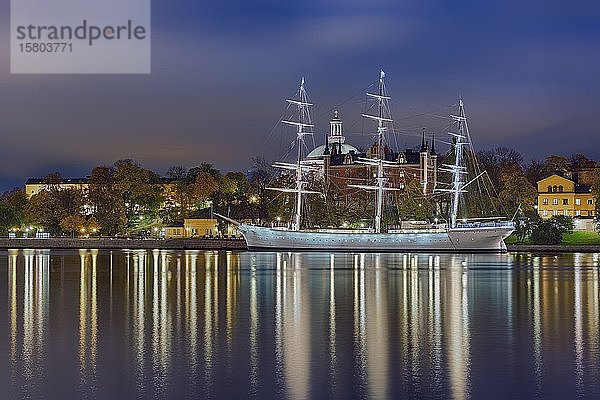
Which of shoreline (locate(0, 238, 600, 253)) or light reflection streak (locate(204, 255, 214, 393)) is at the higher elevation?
light reflection streak (locate(204, 255, 214, 393))

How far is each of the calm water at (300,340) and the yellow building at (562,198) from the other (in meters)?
92.1

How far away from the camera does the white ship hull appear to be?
87938 millimetres

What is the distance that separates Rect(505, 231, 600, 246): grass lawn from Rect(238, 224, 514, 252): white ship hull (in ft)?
30.1

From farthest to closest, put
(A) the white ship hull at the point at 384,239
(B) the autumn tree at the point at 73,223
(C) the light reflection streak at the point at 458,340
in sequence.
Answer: (B) the autumn tree at the point at 73,223, (A) the white ship hull at the point at 384,239, (C) the light reflection streak at the point at 458,340

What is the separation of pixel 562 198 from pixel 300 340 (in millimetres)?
Answer: 112993

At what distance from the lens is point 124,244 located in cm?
11181

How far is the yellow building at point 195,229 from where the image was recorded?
127688mm

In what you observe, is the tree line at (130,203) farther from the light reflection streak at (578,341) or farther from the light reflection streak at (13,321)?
the light reflection streak at (578,341)

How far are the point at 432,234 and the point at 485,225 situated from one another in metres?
5.42

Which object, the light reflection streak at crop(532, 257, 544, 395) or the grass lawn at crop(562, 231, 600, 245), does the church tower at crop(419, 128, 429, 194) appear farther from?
the light reflection streak at crop(532, 257, 544, 395)

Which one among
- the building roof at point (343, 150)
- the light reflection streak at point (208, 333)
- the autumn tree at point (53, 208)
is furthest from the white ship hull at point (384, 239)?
the building roof at point (343, 150)

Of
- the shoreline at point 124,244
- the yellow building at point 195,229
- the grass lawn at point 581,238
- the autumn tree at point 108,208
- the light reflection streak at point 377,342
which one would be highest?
the autumn tree at point 108,208

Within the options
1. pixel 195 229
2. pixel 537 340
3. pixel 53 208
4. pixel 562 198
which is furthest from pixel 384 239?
pixel 537 340

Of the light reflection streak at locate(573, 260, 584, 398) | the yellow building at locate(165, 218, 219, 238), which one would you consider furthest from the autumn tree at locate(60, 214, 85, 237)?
the light reflection streak at locate(573, 260, 584, 398)
